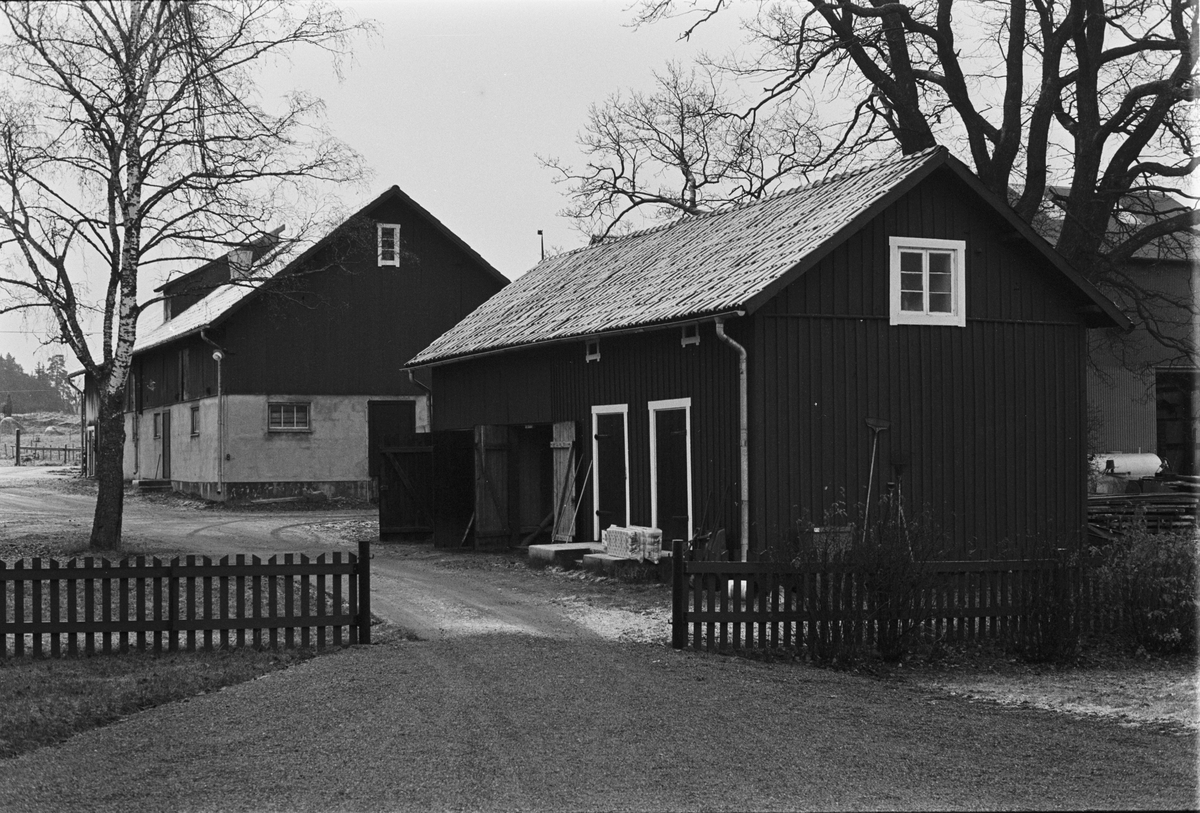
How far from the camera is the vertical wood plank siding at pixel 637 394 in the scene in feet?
57.6

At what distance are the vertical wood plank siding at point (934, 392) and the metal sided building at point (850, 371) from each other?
0.09ft

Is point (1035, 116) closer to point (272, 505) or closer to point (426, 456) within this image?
point (426, 456)

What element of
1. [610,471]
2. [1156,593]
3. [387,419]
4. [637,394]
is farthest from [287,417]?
[1156,593]

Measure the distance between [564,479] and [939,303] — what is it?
272 inches

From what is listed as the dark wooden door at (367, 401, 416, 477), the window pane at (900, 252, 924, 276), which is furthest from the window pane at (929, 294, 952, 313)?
the dark wooden door at (367, 401, 416, 477)

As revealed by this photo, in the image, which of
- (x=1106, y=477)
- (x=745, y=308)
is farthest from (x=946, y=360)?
(x=1106, y=477)

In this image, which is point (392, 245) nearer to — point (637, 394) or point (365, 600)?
point (637, 394)

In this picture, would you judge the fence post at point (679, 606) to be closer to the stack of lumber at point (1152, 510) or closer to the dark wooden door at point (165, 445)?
the stack of lumber at point (1152, 510)

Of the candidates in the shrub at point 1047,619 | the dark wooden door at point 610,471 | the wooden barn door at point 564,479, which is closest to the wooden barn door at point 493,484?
the wooden barn door at point 564,479

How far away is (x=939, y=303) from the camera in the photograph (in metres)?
18.4

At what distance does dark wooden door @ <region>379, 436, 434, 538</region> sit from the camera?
83.2ft

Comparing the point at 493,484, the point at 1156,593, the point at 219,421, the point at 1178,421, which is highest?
the point at 1178,421

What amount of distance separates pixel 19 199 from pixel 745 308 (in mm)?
11342

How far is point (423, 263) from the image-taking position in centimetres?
3653
